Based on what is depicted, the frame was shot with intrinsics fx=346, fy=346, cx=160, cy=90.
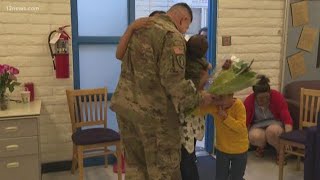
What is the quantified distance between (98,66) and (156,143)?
1.79m

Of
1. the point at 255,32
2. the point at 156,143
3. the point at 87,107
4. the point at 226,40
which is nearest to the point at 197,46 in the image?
the point at 156,143

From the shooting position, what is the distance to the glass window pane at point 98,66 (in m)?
3.51

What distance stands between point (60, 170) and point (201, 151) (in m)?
1.62

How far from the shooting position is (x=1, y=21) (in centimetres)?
308

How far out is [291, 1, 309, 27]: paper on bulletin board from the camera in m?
4.04

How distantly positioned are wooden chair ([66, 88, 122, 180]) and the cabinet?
38 centimetres

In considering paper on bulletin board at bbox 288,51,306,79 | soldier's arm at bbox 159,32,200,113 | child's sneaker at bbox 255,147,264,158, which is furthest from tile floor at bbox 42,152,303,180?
soldier's arm at bbox 159,32,200,113

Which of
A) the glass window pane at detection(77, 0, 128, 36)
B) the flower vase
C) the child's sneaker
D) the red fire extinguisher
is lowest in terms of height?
the child's sneaker

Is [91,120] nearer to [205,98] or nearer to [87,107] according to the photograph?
[87,107]

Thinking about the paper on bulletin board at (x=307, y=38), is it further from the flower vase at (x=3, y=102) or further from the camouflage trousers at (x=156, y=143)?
the flower vase at (x=3, y=102)

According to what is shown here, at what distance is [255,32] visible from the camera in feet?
13.1

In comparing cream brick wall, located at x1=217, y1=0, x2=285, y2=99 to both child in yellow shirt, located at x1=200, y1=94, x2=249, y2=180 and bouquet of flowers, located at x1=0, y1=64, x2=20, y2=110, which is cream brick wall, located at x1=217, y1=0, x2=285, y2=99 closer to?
child in yellow shirt, located at x1=200, y1=94, x2=249, y2=180

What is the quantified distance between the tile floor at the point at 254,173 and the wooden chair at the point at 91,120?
151 mm

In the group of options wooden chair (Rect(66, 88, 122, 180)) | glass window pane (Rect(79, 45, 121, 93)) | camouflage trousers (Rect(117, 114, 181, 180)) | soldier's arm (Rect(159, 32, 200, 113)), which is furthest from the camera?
glass window pane (Rect(79, 45, 121, 93))
